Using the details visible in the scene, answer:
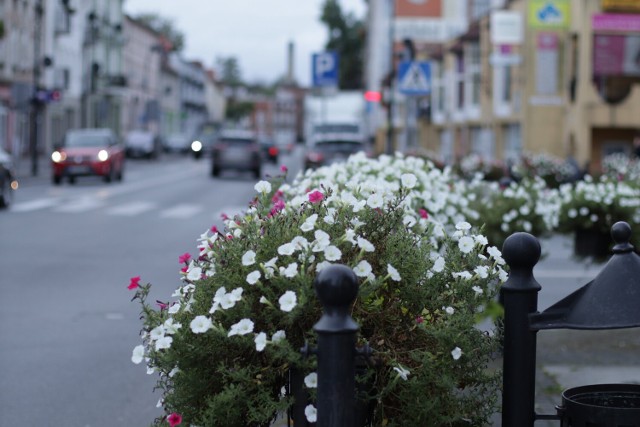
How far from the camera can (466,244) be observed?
13.9 ft

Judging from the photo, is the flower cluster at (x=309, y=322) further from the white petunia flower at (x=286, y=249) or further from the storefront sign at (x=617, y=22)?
the storefront sign at (x=617, y=22)

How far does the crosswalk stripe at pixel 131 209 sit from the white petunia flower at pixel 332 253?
19992 millimetres

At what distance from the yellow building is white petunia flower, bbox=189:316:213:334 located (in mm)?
23316

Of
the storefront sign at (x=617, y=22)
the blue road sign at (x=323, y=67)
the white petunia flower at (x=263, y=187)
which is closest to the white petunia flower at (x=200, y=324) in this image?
the white petunia flower at (x=263, y=187)

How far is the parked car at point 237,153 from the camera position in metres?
42.9

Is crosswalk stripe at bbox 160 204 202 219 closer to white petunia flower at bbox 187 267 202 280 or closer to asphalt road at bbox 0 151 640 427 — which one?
asphalt road at bbox 0 151 640 427

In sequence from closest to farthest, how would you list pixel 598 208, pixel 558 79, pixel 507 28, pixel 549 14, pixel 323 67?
pixel 598 208
pixel 549 14
pixel 507 28
pixel 558 79
pixel 323 67

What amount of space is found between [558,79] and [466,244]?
3325cm

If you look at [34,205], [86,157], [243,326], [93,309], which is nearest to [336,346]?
[243,326]

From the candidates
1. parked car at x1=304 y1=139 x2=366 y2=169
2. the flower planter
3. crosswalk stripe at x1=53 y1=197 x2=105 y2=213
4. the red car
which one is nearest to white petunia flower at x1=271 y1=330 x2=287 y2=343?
the flower planter

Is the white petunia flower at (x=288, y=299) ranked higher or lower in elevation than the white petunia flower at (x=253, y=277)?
lower

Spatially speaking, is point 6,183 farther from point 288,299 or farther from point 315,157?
point 288,299

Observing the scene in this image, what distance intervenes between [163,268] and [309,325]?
10239 mm

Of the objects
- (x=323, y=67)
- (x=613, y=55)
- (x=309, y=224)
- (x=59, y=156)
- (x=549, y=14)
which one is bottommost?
(x=59, y=156)
